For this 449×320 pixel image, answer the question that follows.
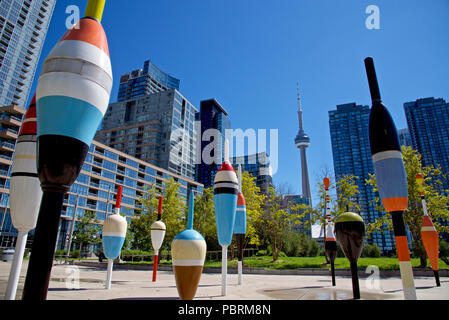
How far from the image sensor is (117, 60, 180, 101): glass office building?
336 feet

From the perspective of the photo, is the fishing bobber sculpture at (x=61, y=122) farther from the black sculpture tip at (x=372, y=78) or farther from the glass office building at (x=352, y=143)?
the glass office building at (x=352, y=143)

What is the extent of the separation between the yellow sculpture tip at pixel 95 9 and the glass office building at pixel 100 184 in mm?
38446

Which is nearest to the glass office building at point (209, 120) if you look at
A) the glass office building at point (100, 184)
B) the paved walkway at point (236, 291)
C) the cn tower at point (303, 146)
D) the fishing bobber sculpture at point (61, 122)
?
the cn tower at point (303, 146)

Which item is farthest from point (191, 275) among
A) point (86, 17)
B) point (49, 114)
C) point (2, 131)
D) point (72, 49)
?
point (2, 131)

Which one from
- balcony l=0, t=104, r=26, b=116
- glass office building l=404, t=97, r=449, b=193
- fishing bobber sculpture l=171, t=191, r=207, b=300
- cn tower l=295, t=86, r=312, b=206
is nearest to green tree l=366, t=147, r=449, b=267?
fishing bobber sculpture l=171, t=191, r=207, b=300

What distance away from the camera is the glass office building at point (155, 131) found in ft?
239

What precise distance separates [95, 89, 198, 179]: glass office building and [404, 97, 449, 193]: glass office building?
54488 mm

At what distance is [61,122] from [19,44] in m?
95.4

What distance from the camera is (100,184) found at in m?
51.0

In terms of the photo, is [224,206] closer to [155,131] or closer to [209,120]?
[155,131]

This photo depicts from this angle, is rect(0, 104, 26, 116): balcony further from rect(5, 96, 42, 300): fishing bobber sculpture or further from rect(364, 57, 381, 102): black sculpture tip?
rect(364, 57, 381, 102): black sculpture tip

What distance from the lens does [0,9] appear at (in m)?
69.2

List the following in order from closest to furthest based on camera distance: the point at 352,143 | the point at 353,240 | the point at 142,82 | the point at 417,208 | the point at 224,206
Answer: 1. the point at 353,240
2. the point at 224,206
3. the point at 417,208
4. the point at 352,143
5. the point at 142,82

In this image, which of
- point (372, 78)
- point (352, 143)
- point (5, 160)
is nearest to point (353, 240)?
point (372, 78)
